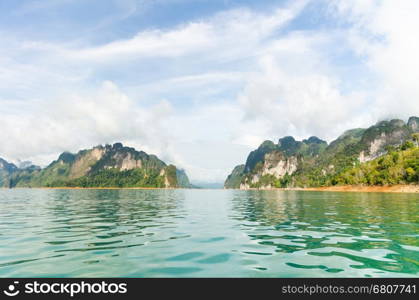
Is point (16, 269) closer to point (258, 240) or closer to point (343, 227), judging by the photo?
point (258, 240)

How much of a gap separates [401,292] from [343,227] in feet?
52.9

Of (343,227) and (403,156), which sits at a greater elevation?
(403,156)

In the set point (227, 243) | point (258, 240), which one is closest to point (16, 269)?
point (227, 243)

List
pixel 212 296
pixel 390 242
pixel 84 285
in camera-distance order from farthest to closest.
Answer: pixel 390 242, pixel 84 285, pixel 212 296

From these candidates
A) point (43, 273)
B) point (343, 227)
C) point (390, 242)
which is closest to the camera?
point (43, 273)

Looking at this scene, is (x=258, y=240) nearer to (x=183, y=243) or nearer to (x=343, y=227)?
(x=183, y=243)

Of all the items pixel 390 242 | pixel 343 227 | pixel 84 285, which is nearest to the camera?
pixel 84 285

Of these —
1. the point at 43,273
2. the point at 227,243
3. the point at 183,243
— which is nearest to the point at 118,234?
the point at 183,243

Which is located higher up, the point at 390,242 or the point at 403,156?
the point at 403,156

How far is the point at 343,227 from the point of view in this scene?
25469 millimetres

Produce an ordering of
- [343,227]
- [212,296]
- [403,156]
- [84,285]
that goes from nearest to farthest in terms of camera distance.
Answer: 1. [212,296]
2. [84,285]
3. [343,227]
4. [403,156]

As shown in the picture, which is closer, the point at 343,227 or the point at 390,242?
the point at 390,242

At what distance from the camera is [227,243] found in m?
19.0

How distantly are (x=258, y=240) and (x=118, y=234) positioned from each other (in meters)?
10.3
